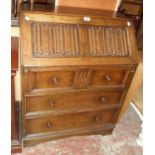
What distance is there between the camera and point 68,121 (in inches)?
71.2

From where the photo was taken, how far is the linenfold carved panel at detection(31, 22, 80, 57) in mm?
1378

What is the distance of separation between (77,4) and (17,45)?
520 millimetres

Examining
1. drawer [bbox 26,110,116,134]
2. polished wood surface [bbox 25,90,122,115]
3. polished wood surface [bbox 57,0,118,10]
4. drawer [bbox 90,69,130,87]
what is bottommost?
drawer [bbox 26,110,116,134]

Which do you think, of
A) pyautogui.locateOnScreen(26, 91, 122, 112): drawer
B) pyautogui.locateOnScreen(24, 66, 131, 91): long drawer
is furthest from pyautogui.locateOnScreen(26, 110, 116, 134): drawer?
pyautogui.locateOnScreen(24, 66, 131, 91): long drawer

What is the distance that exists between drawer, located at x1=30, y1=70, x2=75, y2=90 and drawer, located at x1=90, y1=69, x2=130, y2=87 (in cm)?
18

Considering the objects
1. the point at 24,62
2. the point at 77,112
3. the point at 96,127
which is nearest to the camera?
the point at 24,62

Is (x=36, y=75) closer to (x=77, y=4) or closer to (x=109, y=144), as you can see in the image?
(x=77, y=4)

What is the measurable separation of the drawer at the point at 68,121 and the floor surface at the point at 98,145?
169 mm

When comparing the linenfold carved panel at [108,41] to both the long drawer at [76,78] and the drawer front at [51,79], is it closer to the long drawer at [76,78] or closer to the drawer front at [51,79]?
the long drawer at [76,78]

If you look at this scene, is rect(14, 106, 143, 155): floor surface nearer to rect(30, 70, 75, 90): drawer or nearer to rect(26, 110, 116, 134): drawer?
rect(26, 110, 116, 134): drawer

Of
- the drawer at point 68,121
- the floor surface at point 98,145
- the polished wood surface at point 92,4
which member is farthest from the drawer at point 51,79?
the floor surface at point 98,145

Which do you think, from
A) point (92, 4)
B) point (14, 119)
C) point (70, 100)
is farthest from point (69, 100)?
point (92, 4)
